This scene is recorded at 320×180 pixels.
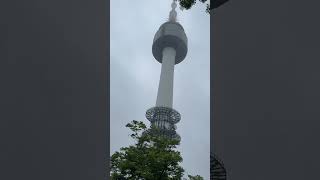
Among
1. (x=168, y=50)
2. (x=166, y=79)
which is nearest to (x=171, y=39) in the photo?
(x=168, y=50)

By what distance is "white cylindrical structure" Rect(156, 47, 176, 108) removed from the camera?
11181 cm

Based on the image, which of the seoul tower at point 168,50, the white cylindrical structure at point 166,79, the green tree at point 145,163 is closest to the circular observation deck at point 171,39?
the seoul tower at point 168,50

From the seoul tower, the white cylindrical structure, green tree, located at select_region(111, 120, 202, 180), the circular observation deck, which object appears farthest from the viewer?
the circular observation deck

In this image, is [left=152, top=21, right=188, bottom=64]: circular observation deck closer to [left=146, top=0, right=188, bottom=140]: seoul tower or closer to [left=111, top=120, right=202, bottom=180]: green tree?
[left=146, top=0, right=188, bottom=140]: seoul tower

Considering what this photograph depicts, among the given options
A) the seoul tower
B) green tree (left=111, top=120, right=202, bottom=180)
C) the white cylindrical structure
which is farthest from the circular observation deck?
green tree (left=111, top=120, right=202, bottom=180)

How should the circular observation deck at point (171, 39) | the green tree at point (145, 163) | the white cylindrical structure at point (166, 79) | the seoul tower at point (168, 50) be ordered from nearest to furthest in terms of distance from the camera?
the green tree at point (145, 163)
the white cylindrical structure at point (166, 79)
the seoul tower at point (168, 50)
the circular observation deck at point (171, 39)

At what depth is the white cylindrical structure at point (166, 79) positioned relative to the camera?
111812mm

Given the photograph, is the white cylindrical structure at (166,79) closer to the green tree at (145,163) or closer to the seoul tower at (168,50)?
the seoul tower at (168,50)
